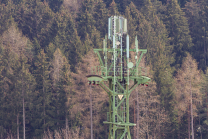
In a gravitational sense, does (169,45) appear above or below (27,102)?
above

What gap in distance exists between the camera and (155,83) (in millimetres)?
66500

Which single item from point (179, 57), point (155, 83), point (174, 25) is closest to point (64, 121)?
point (155, 83)

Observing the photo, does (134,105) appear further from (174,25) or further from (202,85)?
(174,25)

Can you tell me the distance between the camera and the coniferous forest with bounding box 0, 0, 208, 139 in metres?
68.1

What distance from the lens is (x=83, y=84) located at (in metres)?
70.2

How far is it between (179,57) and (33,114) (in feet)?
124

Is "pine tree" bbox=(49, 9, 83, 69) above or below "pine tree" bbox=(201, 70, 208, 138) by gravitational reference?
above

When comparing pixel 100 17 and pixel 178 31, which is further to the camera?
pixel 100 17

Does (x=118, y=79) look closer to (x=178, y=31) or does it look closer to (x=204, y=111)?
(x=204, y=111)

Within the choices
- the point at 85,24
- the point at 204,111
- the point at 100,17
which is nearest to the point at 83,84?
the point at 204,111

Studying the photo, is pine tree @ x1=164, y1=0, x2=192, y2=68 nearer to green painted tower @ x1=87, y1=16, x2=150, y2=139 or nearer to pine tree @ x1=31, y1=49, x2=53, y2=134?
pine tree @ x1=31, y1=49, x2=53, y2=134

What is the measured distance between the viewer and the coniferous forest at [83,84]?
2680 inches

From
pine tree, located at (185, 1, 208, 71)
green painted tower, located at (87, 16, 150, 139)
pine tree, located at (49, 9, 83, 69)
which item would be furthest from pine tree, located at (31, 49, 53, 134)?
green painted tower, located at (87, 16, 150, 139)

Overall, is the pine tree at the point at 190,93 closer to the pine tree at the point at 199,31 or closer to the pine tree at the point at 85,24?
the pine tree at the point at 199,31
